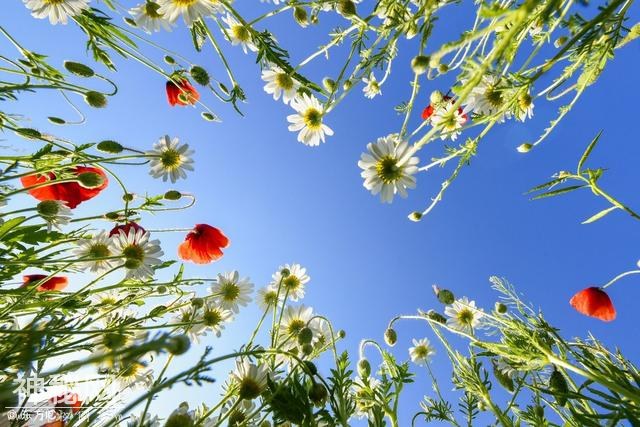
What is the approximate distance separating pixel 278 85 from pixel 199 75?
25 cm

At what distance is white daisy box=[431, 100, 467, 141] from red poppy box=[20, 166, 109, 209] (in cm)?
72

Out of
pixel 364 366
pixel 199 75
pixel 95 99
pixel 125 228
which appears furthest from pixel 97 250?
pixel 364 366

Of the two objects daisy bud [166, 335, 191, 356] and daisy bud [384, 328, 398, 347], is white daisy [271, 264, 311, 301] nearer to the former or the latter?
daisy bud [384, 328, 398, 347]

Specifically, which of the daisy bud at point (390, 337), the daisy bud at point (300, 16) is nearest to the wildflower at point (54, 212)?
the daisy bud at point (300, 16)

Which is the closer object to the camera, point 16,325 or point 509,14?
point 509,14

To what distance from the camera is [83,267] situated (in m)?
0.94

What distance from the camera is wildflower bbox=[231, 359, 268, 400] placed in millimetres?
660

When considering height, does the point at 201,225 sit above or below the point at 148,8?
below

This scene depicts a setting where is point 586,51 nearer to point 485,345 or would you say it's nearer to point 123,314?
point 485,345

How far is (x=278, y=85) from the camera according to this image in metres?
1.15

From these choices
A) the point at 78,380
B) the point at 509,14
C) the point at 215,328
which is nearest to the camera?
the point at 509,14

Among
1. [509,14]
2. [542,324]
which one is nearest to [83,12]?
[509,14]

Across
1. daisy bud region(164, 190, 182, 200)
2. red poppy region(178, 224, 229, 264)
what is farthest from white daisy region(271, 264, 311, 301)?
daisy bud region(164, 190, 182, 200)

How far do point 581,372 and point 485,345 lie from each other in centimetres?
29
